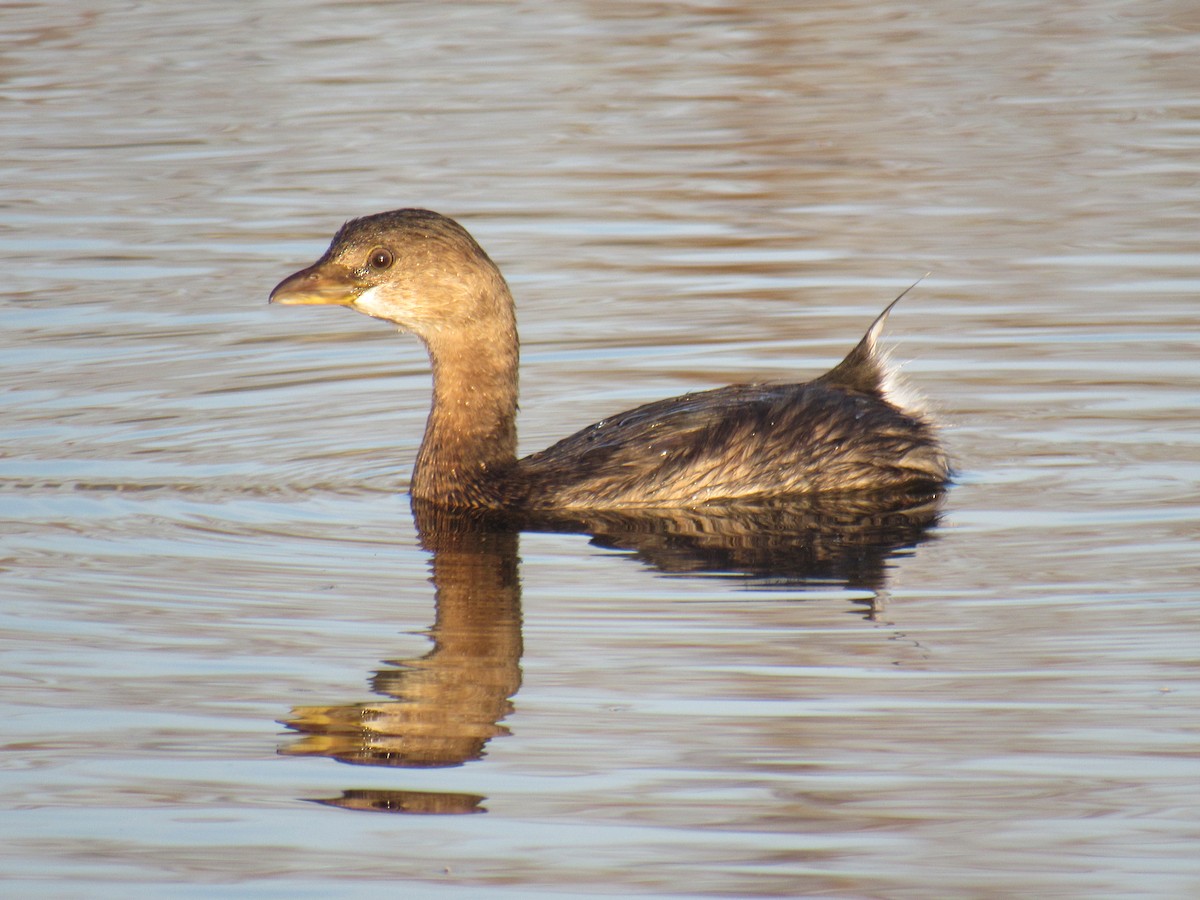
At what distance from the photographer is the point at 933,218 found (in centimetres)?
1187

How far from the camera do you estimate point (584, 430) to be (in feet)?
26.3

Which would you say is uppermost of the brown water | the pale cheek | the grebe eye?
the grebe eye

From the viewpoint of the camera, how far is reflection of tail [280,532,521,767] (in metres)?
5.33

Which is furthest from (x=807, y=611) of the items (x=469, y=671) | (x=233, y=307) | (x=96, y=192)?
(x=96, y=192)

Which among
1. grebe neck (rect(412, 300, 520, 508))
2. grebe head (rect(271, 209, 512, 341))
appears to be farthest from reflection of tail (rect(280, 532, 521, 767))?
grebe head (rect(271, 209, 512, 341))

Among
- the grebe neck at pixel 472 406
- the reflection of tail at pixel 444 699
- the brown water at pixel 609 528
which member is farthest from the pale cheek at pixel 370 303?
the reflection of tail at pixel 444 699

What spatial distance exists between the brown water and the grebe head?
26.8 inches

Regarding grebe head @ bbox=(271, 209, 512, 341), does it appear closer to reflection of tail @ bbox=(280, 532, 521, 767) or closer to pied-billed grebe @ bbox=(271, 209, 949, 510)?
pied-billed grebe @ bbox=(271, 209, 949, 510)

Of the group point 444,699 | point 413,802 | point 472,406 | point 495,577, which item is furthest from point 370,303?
point 413,802

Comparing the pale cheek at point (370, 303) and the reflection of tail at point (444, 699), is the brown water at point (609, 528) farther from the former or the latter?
the pale cheek at point (370, 303)

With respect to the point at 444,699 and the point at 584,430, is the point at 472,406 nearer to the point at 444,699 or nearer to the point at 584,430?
the point at 584,430

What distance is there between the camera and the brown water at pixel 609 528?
482cm

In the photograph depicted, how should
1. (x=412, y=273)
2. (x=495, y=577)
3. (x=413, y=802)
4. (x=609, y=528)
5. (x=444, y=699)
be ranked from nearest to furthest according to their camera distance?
(x=413, y=802), (x=444, y=699), (x=495, y=577), (x=609, y=528), (x=412, y=273)

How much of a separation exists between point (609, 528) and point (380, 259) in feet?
4.34
